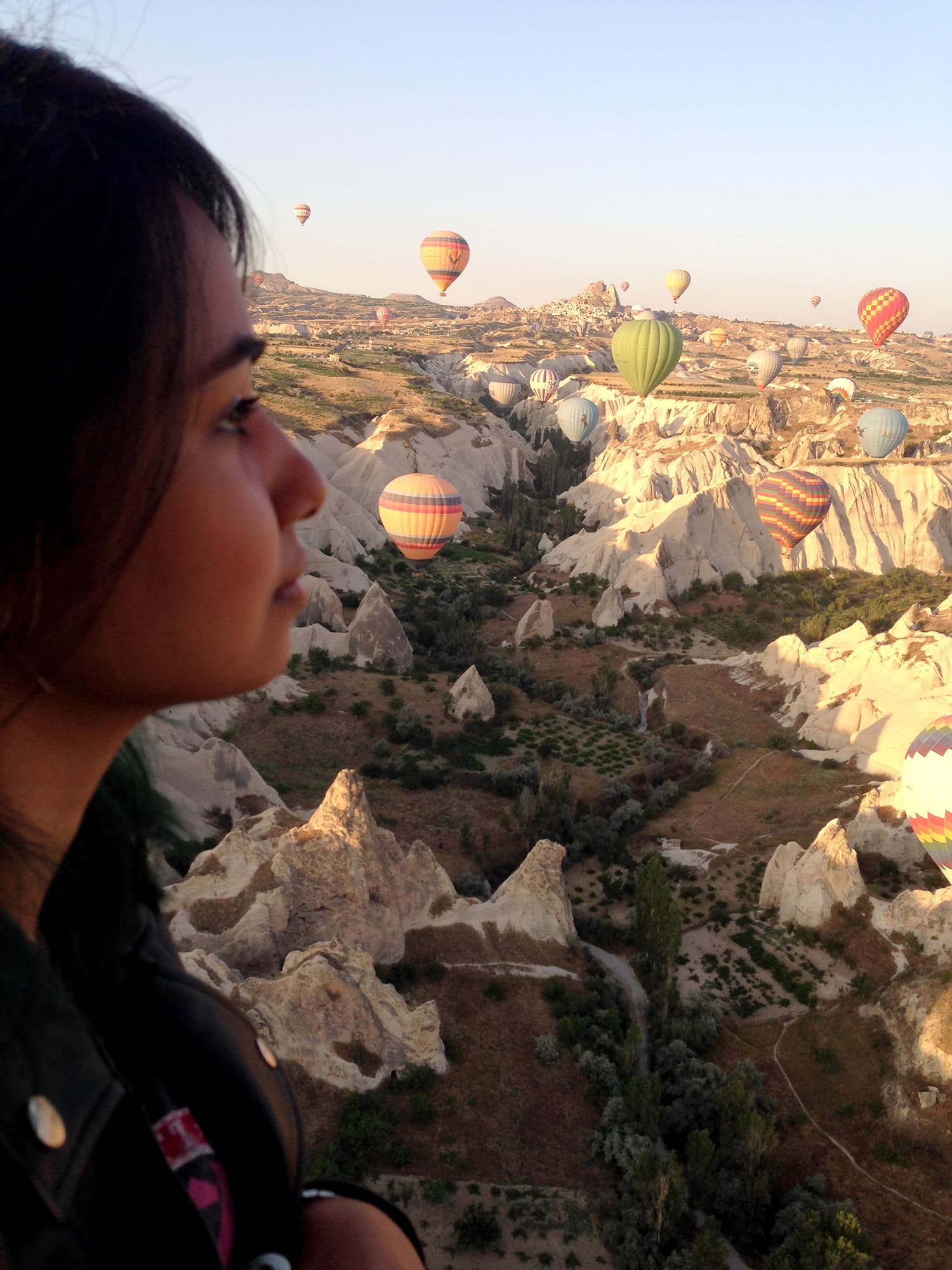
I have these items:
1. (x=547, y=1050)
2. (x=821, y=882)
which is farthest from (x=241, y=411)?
(x=821, y=882)

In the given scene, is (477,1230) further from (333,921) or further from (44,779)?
(44,779)

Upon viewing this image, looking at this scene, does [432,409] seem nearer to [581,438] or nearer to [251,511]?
[581,438]

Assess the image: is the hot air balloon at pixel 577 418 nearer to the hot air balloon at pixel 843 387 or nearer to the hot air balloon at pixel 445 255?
the hot air balloon at pixel 445 255

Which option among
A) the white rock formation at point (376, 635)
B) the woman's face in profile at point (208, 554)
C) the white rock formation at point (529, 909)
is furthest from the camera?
the white rock formation at point (376, 635)

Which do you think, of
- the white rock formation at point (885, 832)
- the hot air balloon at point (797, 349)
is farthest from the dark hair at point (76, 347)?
the hot air balloon at point (797, 349)

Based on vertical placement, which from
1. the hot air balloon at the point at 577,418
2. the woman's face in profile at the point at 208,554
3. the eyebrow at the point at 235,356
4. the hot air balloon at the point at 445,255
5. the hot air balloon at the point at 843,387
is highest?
the hot air balloon at the point at 445,255

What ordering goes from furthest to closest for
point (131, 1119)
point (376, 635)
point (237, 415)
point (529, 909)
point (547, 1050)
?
point (376, 635) → point (529, 909) → point (547, 1050) → point (237, 415) → point (131, 1119)

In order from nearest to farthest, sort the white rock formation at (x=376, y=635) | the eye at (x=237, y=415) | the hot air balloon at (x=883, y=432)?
the eye at (x=237, y=415) < the white rock formation at (x=376, y=635) < the hot air balloon at (x=883, y=432)
